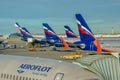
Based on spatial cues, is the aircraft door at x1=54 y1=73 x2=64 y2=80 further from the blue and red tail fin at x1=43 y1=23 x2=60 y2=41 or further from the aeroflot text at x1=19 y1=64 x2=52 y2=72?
the blue and red tail fin at x1=43 y1=23 x2=60 y2=41

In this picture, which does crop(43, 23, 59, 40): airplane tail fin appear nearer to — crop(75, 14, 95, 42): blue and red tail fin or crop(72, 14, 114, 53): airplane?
crop(75, 14, 95, 42): blue and red tail fin

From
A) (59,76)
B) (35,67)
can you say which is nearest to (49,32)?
→ (35,67)

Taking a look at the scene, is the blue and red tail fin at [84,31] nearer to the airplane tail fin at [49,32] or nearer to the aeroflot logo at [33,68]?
the airplane tail fin at [49,32]

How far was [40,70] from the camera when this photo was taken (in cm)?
1508

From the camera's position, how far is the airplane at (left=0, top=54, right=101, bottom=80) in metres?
13.5

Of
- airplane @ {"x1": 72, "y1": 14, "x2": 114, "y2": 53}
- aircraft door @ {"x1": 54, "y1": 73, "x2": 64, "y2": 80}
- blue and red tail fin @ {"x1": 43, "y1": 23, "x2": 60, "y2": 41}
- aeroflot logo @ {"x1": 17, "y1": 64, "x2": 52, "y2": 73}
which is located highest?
blue and red tail fin @ {"x1": 43, "y1": 23, "x2": 60, "y2": 41}

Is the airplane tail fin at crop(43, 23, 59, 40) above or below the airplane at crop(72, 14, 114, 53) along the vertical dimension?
above

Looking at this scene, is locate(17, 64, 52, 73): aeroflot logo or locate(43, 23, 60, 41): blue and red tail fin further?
locate(43, 23, 60, 41): blue and red tail fin

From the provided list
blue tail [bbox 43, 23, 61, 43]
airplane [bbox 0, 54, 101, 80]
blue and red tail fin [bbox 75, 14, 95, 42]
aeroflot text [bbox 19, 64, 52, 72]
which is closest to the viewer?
airplane [bbox 0, 54, 101, 80]

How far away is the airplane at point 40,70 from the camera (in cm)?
1350

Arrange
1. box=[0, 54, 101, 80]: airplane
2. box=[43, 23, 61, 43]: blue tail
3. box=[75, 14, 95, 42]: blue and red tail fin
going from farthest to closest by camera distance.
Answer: box=[43, 23, 61, 43]: blue tail, box=[75, 14, 95, 42]: blue and red tail fin, box=[0, 54, 101, 80]: airplane

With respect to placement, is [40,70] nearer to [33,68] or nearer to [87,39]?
[33,68]

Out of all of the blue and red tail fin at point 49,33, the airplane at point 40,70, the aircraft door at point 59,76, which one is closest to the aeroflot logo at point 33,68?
the airplane at point 40,70

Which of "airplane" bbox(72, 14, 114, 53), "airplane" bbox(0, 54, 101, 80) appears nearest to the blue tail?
Answer: "airplane" bbox(72, 14, 114, 53)
